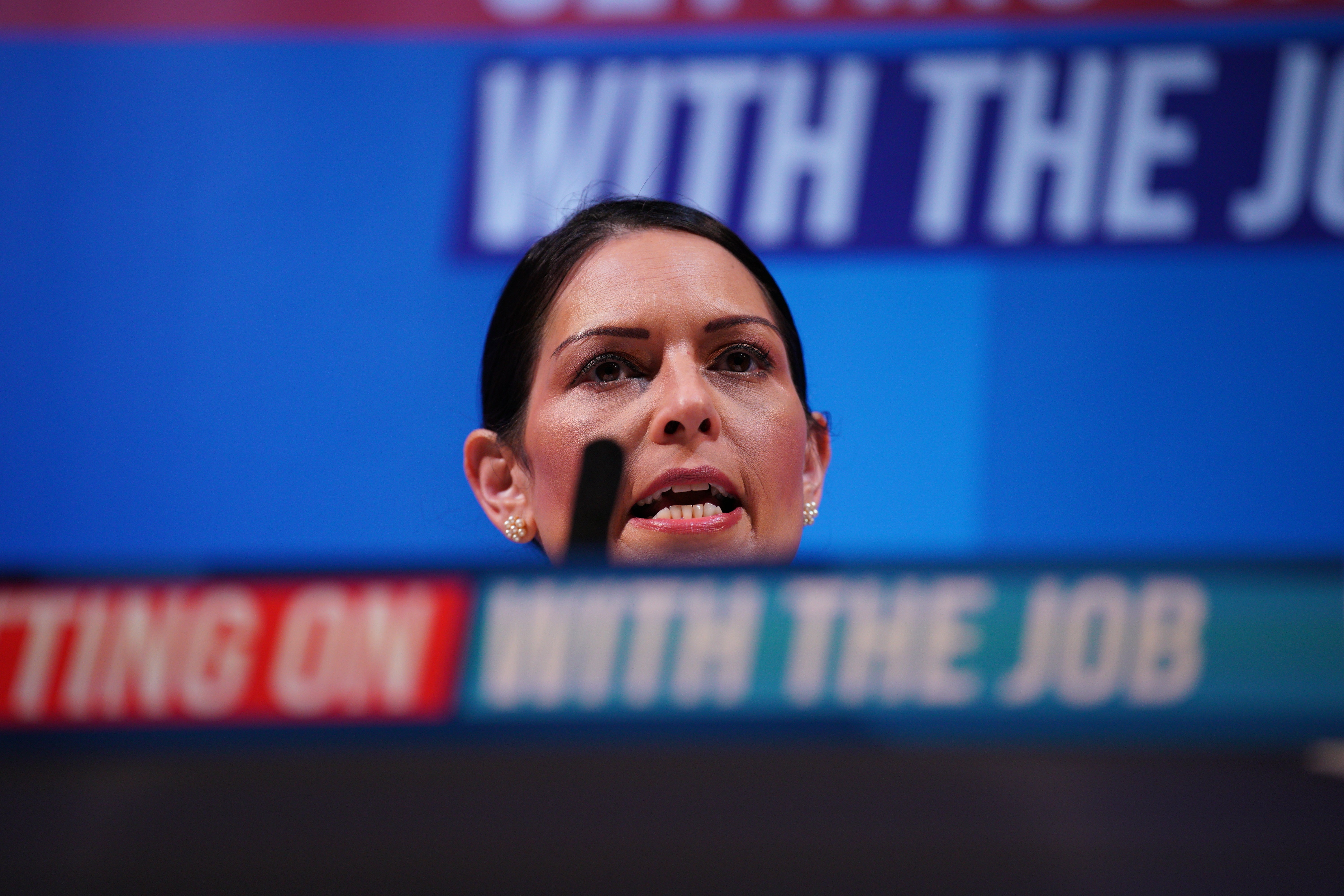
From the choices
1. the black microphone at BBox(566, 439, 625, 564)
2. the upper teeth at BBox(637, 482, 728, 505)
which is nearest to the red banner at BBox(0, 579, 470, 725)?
the black microphone at BBox(566, 439, 625, 564)

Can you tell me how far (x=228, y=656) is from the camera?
15.9 inches

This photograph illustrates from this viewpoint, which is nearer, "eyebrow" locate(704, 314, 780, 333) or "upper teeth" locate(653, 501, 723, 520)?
"upper teeth" locate(653, 501, 723, 520)

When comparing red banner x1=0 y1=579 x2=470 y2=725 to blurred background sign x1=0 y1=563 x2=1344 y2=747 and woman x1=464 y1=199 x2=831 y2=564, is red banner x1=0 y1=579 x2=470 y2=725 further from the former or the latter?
woman x1=464 y1=199 x2=831 y2=564

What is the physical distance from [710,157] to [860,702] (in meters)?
2.49

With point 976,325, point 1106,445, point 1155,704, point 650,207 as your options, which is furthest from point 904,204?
point 1155,704

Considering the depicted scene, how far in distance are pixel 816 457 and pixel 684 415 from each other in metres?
0.42

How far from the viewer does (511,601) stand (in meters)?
0.39

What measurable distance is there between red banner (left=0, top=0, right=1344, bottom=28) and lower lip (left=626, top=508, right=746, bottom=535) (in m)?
1.88

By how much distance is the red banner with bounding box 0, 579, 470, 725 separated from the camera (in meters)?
0.39

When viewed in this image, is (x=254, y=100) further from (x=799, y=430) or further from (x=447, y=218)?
(x=799, y=430)

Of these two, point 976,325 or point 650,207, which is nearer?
point 650,207

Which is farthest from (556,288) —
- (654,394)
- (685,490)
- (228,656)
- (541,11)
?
(541,11)

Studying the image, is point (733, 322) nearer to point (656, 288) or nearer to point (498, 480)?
point (656, 288)

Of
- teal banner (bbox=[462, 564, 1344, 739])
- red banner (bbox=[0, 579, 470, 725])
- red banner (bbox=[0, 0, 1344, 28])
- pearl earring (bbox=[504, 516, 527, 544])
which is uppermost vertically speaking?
red banner (bbox=[0, 0, 1344, 28])
